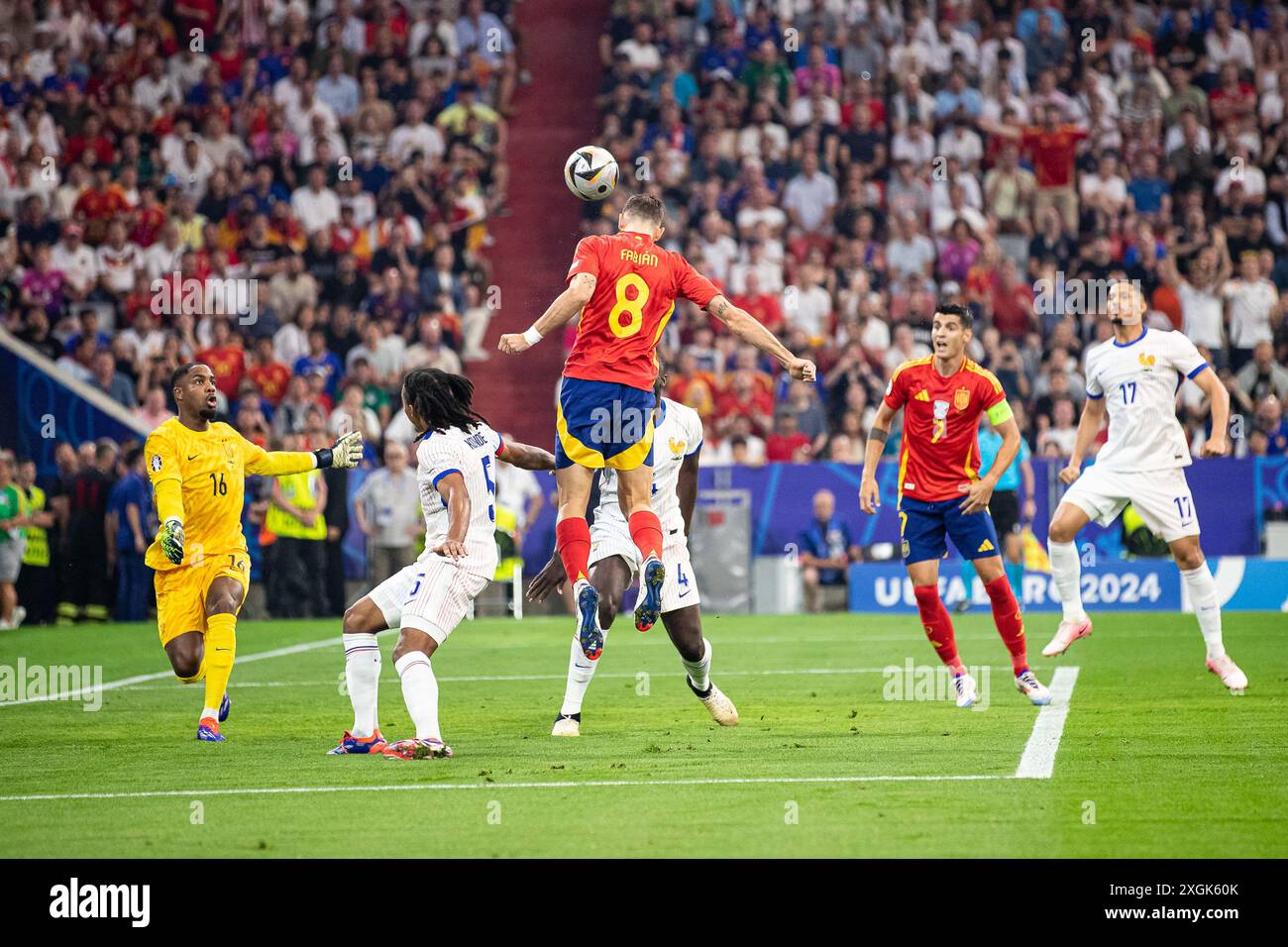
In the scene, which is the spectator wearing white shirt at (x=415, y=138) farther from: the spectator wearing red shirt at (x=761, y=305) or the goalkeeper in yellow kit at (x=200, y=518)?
the goalkeeper in yellow kit at (x=200, y=518)

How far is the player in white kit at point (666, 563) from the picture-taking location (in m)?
10.3

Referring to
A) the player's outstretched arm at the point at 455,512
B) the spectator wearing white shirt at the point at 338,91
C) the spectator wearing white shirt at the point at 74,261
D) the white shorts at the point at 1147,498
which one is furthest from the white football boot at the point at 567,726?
→ the spectator wearing white shirt at the point at 338,91

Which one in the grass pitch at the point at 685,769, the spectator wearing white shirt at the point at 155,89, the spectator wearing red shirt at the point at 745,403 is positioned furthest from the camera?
the spectator wearing white shirt at the point at 155,89

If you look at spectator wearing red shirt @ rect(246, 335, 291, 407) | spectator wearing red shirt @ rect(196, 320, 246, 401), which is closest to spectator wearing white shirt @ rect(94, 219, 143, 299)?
spectator wearing red shirt @ rect(196, 320, 246, 401)

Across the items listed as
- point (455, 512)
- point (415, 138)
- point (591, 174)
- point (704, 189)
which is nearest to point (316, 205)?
point (415, 138)

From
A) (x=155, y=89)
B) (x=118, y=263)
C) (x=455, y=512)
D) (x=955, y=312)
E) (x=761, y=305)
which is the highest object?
(x=155, y=89)

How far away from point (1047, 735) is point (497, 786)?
10.8 ft

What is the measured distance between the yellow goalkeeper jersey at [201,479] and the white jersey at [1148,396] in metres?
5.64

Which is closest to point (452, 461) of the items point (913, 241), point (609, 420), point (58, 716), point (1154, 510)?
point (609, 420)

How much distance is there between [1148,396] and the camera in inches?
489

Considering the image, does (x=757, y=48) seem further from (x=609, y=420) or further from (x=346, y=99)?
(x=609, y=420)

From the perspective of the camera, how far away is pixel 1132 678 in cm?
1291
